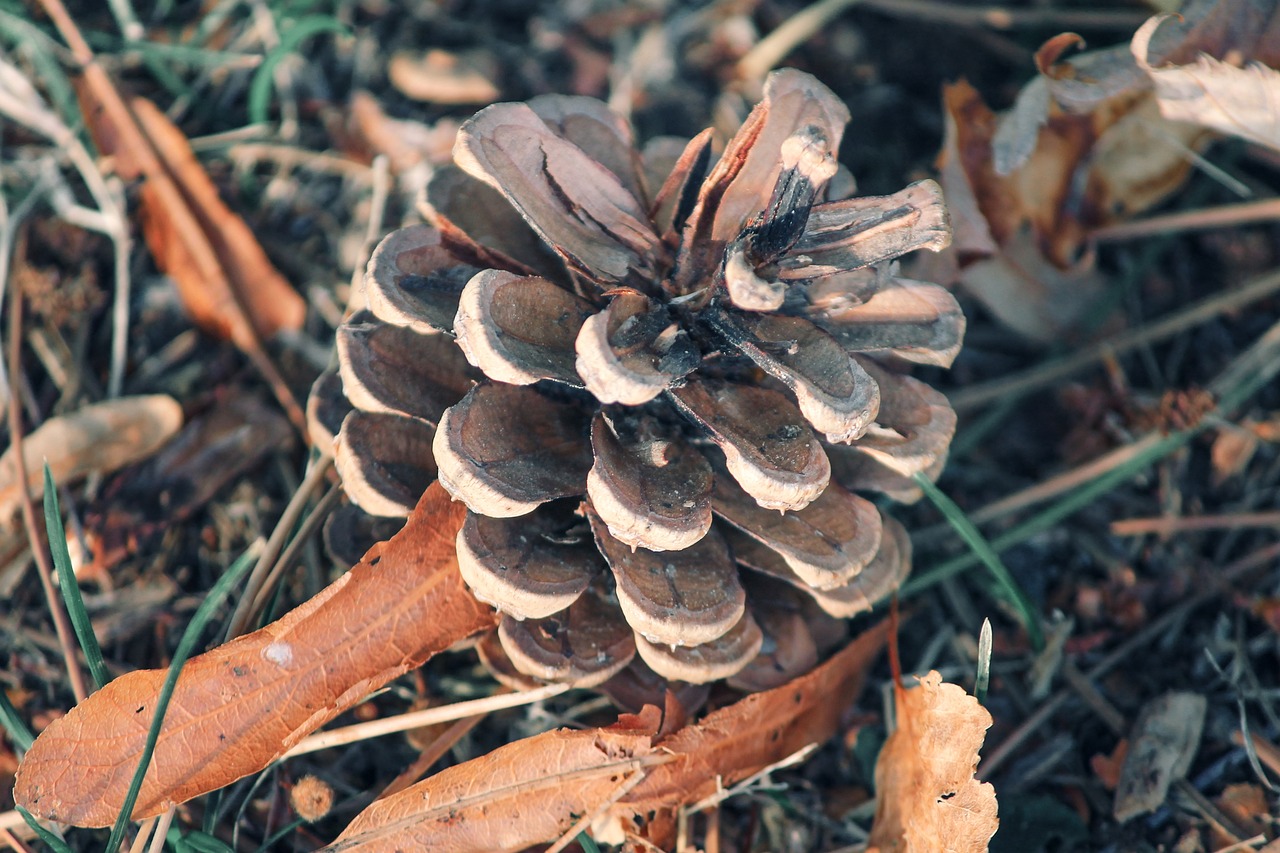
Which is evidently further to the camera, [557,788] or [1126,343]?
[1126,343]

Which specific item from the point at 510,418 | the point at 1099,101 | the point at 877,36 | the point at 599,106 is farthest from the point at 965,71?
the point at 510,418

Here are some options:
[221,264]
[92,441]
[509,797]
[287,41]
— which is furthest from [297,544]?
[287,41]

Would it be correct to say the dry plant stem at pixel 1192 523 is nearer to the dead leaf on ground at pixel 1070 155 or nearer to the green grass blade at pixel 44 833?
the dead leaf on ground at pixel 1070 155

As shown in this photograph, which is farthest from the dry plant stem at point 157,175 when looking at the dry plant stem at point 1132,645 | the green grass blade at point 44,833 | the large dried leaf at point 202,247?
the dry plant stem at point 1132,645

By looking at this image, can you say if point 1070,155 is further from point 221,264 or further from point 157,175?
point 157,175

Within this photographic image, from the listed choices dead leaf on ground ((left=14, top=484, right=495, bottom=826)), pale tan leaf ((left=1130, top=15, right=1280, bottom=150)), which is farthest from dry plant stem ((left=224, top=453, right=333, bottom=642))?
pale tan leaf ((left=1130, top=15, right=1280, bottom=150))

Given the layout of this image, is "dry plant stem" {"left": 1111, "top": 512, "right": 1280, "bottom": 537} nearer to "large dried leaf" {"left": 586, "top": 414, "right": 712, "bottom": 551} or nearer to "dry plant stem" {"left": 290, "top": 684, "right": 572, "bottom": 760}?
"large dried leaf" {"left": 586, "top": 414, "right": 712, "bottom": 551}
